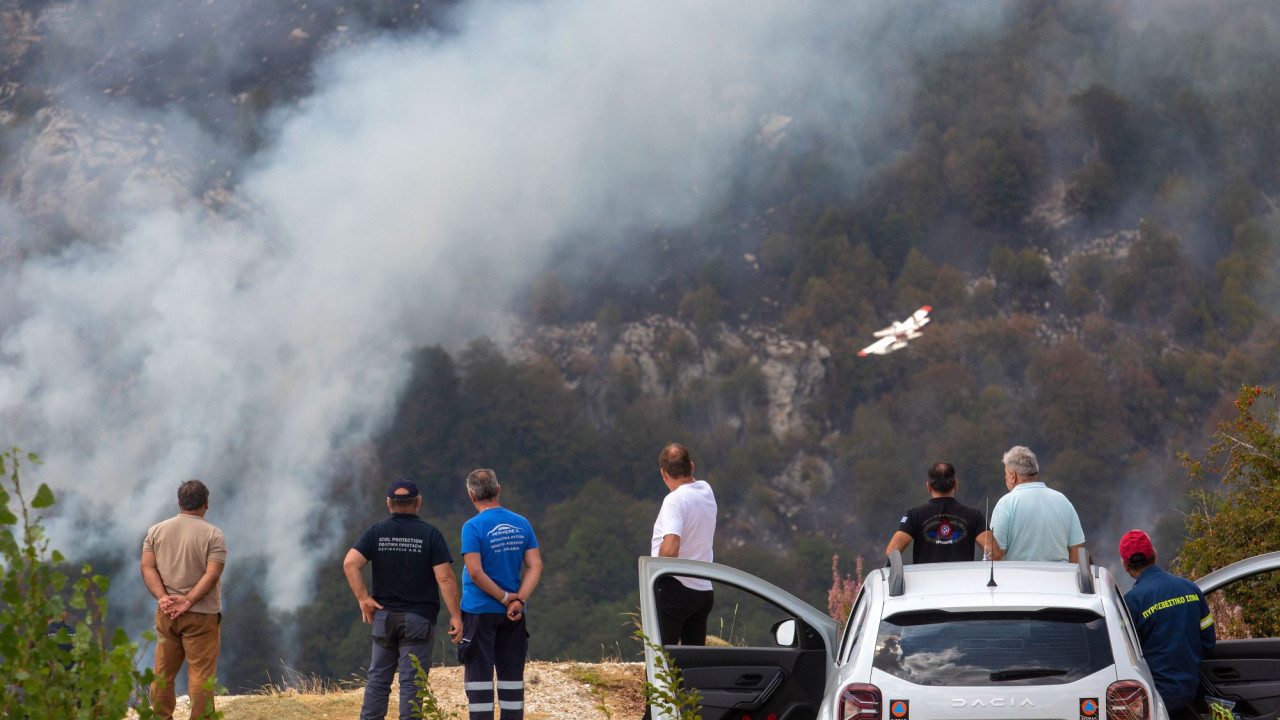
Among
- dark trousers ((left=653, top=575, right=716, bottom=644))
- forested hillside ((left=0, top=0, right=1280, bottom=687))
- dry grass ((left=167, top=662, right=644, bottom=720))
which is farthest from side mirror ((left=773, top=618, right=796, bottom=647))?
forested hillside ((left=0, top=0, right=1280, bottom=687))

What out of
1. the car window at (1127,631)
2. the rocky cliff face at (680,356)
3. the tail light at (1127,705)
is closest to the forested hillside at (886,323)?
the rocky cliff face at (680,356)

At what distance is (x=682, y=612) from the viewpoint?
6.75 meters

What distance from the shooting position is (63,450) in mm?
94938

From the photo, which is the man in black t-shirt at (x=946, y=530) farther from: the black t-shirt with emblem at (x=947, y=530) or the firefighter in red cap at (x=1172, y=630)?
the firefighter in red cap at (x=1172, y=630)

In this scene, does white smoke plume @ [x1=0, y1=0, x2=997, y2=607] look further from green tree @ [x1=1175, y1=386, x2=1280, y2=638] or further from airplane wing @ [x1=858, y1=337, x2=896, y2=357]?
green tree @ [x1=1175, y1=386, x2=1280, y2=638]

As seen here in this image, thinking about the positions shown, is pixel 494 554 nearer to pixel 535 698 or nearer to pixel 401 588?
pixel 401 588

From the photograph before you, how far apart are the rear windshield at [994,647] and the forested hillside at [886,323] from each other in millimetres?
75554

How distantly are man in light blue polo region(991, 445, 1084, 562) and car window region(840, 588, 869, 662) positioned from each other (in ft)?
5.54

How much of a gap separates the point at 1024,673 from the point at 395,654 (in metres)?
3.41

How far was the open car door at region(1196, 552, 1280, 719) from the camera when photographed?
6.01 metres

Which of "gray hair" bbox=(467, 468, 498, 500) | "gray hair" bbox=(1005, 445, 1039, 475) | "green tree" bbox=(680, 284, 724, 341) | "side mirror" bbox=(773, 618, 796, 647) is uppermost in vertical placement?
"green tree" bbox=(680, 284, 724, 341)

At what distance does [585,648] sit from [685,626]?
70.9 metres

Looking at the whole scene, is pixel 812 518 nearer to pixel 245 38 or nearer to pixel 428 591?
pixel 245 38

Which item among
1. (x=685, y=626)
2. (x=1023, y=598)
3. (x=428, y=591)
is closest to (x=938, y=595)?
(x=1023, y=598)
